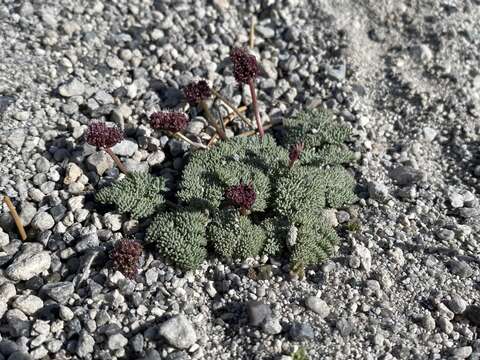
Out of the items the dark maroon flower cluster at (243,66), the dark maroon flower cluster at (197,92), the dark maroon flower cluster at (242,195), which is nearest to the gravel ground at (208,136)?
the dark maroon flower cluster at (197,92)

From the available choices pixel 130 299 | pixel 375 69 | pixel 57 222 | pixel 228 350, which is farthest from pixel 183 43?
pixel 228 350

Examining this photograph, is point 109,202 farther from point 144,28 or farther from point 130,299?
point 144,28

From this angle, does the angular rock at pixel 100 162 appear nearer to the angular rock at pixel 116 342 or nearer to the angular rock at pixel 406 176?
the angular rock at pixel 116 342

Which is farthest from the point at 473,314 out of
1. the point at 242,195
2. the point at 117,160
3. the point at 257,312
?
the point at 117,160

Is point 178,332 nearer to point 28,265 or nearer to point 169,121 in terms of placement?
point 28,265

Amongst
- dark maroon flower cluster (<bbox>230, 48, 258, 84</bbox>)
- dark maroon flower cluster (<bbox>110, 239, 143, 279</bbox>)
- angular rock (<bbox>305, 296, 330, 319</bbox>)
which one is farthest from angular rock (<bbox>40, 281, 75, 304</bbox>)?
dark maroon flower cluster (<bbox>230, 48, 258, 84</bbox>)
